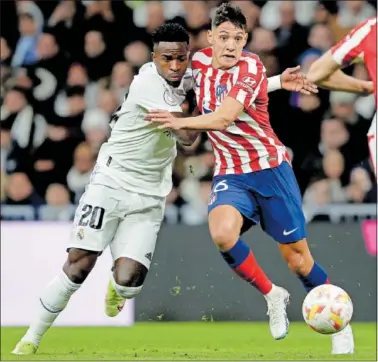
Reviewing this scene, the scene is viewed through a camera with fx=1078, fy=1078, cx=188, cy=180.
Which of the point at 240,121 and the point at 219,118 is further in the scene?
the point at 240,121

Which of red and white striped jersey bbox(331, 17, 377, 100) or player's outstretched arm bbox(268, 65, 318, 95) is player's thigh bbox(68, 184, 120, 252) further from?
red and white striped jersey bbox(331, 17, 377, 100)

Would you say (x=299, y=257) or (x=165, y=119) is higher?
(x=165, y=119)

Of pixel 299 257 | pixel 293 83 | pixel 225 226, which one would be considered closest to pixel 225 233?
pixel 225 226

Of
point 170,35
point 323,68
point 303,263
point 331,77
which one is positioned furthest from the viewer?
point 303,263

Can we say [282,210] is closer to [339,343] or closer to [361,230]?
[339,343]

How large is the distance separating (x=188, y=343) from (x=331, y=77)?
3228 mm

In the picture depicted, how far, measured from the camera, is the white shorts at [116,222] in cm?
760

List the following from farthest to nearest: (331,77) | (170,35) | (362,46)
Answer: (170,35)
(331,77)
(362,46)

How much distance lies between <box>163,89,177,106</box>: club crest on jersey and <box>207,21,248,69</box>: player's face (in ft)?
1.34

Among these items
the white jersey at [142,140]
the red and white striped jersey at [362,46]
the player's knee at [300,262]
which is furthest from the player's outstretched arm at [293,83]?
the player's knee at [300,262]

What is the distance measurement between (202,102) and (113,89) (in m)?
4.05

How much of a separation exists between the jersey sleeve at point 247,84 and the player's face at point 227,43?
4.0 inches

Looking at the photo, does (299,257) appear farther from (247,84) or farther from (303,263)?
(247,84)

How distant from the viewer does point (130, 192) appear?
777cm
